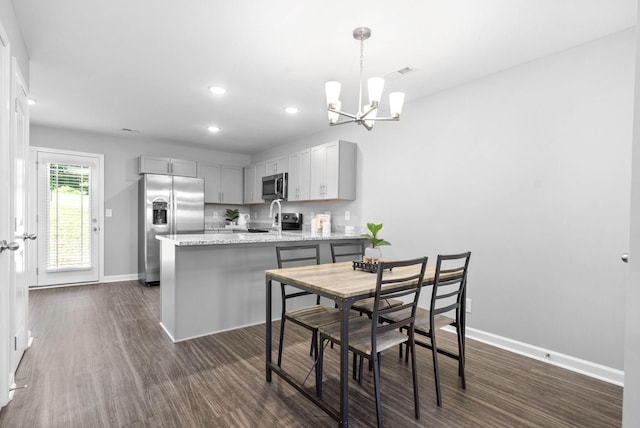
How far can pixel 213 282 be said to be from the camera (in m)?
3.21

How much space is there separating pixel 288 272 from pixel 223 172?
474 cm

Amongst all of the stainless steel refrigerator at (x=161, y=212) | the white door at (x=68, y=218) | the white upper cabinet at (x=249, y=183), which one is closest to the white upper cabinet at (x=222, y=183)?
the white upper cabinet at (x=249, y=183)

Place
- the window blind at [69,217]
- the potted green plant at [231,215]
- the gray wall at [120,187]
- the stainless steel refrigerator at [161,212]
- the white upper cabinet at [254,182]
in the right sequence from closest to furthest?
the window blind at [69,217] → the stainless steel refrigerator at [161,212] → the gray wall at [120,187] → the white upper cabinet at [254,182] → the potted green plant at [231,215]

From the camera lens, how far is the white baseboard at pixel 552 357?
2.36 metres

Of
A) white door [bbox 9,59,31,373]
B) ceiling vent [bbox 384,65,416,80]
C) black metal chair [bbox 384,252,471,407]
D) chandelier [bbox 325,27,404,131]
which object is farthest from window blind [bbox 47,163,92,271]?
black metal chair [bbox 384,252,471,407]

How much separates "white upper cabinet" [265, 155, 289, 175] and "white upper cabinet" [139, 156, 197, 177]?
140cm

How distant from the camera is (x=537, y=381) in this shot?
2.35 m

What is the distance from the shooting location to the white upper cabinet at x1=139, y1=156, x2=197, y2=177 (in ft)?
18.4

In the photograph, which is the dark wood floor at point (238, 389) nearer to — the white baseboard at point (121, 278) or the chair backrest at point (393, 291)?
the chair backrest at point (393, 291)

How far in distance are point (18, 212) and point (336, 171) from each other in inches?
126

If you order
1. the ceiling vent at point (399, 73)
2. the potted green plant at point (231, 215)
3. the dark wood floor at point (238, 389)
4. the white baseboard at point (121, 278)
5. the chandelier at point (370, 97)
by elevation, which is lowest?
the dark wood floor at point (238, 389)

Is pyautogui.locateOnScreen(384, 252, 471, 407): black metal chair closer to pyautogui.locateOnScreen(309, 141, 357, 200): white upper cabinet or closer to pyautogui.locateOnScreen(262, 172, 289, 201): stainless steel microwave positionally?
pyautogui.locateOnScreen(309, 141, 357, 200): white upper cabinet

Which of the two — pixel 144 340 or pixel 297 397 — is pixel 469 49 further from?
pixel 144 340

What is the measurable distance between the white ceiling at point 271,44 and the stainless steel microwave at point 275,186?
164 cm
